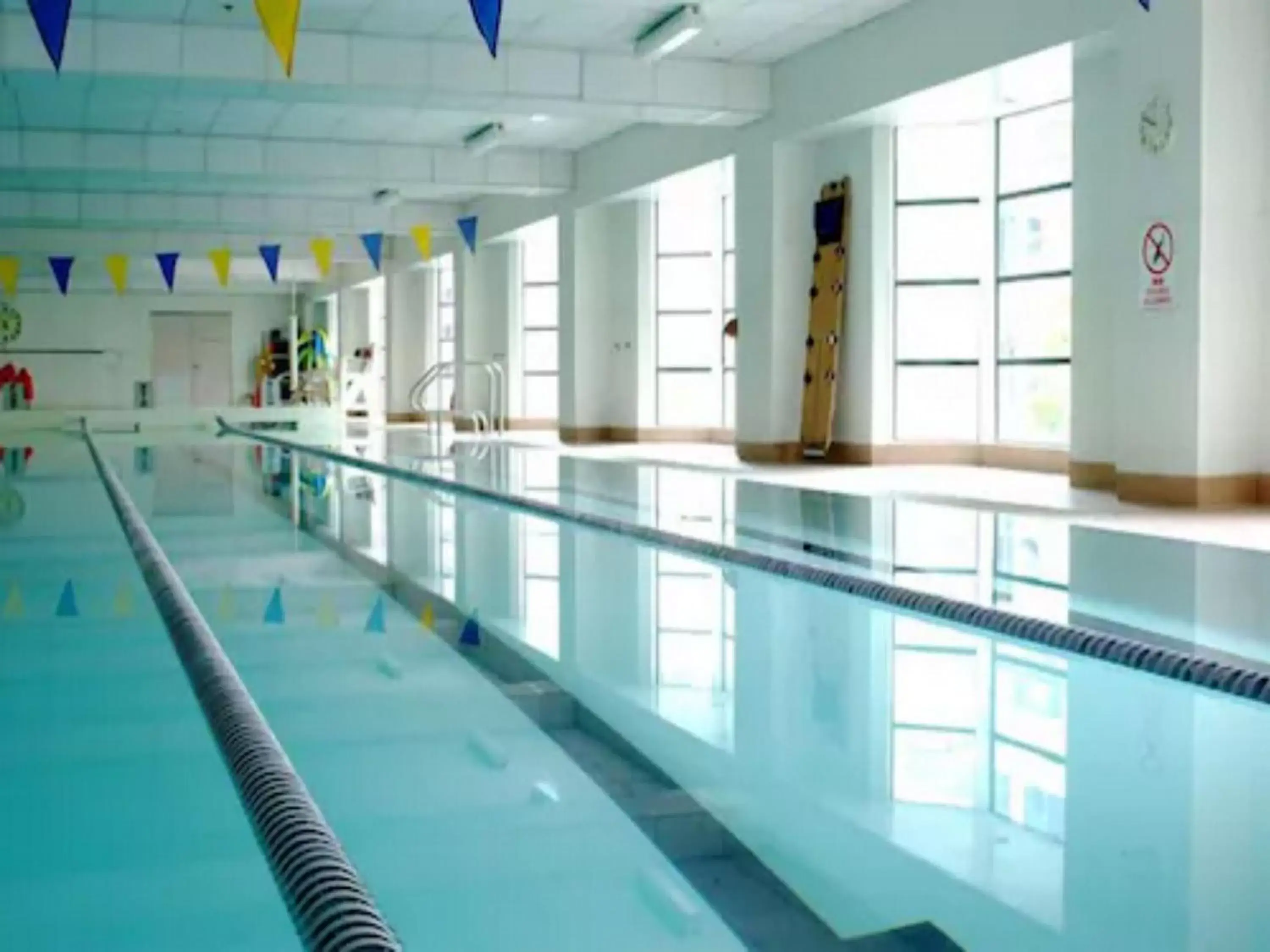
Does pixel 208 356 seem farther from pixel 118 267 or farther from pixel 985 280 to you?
pixel 985 280

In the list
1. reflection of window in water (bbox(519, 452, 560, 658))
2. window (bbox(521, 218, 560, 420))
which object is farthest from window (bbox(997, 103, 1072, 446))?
window (bbox(521, 218, 560, 420))

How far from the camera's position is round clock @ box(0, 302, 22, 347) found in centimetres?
3612

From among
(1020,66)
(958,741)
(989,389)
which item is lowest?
(958,741)

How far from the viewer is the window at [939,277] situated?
1461 centimetres

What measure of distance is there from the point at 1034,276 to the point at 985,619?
928 centimetres

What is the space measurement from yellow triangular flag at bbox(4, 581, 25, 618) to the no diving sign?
7.10m

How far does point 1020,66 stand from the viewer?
1133 cm

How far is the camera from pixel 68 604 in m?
5.41

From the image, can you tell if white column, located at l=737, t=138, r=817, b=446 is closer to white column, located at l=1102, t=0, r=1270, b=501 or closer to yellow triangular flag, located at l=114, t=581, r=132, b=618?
white column, located at l=1102, t=0, r=1270, b=501

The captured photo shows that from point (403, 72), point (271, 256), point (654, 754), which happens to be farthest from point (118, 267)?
point (654, 754)

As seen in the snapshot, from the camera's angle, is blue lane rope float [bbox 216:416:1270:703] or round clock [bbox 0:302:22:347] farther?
round clock [bbox 0:302:22:347]

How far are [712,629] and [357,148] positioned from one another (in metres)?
15.1

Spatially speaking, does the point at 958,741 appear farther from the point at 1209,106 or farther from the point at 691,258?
the point at 691,258

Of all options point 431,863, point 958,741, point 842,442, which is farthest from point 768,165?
point 431,863
